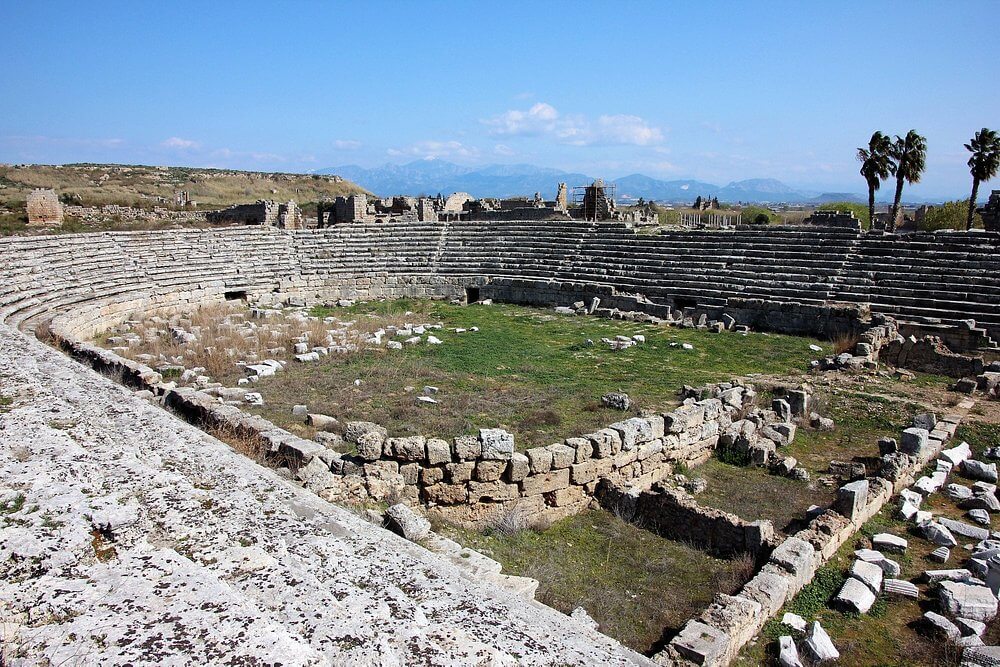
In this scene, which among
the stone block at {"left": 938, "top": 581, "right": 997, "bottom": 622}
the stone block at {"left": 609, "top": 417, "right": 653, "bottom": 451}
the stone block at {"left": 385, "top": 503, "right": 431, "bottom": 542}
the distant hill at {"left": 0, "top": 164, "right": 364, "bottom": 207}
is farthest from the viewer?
the distant hill at {"left": 0, "top": 164, "right": 364, "bottom": 207}

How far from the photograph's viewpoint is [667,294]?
21.8 metres

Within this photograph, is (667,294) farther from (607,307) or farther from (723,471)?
(723,471)

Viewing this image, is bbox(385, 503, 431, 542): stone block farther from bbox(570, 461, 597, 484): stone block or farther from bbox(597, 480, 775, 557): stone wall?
bbox(597, 480, 775, 557): stone wall

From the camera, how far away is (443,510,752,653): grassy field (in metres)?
5.78

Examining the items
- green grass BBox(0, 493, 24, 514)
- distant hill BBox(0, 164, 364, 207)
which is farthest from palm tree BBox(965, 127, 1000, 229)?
distant hill BBox(0, 164, 364, 207)

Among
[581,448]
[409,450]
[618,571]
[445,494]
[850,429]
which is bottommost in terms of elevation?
[618,571]

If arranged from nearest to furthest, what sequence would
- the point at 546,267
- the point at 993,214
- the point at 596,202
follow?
the point at 993,214
the point at 546,267
the point at 596,202

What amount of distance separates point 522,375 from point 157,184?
2090 inches

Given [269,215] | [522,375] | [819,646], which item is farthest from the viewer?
[269,215]

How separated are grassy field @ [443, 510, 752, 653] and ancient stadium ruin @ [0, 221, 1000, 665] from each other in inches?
5.5

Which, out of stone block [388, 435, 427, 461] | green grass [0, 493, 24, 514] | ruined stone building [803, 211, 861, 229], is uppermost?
ruined stone building [803, 211, 861, 229]

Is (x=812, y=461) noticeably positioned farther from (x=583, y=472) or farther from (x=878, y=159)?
(x=878, y=159)

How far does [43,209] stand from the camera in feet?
80.6

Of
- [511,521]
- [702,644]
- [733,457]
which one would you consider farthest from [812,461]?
[702,644]
